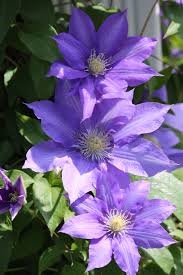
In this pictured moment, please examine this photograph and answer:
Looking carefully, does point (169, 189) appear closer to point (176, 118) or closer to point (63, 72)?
point (63, 72)

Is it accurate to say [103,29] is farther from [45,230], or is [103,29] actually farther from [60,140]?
[45,230]

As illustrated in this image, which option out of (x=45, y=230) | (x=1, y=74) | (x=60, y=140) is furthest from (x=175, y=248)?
(x=1, y=74)

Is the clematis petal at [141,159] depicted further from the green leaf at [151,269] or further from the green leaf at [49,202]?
the green leaf at [151,269]

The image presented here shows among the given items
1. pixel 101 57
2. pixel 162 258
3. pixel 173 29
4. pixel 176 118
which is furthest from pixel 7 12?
pixel 176 118

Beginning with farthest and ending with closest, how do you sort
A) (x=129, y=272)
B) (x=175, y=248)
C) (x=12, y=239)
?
(x=175, y=248) → (x=12, y=239) → (x=129, y=272)

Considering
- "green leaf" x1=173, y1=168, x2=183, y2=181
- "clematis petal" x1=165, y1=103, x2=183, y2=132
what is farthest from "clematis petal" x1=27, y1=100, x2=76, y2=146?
"clematis petal" x1=165, y1=103, x2=183, y2=132
